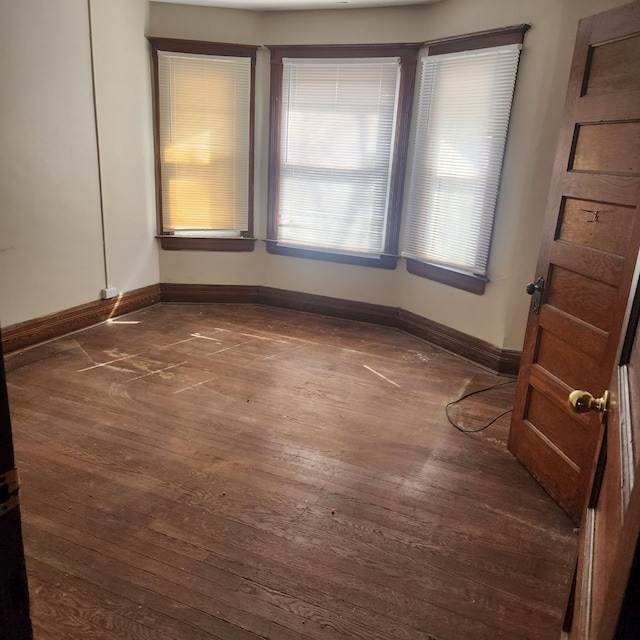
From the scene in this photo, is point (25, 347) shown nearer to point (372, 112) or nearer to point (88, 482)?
point (88, 482)

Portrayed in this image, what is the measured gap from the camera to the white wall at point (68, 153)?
352 cm

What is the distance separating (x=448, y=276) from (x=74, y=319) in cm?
304

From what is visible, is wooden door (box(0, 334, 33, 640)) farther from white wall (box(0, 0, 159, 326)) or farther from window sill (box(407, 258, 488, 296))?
window sill (box(407, 258, 488, 296))

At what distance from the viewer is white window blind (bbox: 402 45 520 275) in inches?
145

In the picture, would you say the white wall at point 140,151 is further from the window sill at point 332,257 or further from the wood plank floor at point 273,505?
the wood plank floor at point 273,505

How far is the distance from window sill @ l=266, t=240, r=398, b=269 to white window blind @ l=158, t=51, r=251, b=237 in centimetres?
39

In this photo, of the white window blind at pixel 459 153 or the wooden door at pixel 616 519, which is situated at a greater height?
the white window blind at pixel 459 153

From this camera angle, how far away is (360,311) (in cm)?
492

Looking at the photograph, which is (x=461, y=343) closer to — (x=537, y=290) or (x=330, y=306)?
(x=330, y=306)

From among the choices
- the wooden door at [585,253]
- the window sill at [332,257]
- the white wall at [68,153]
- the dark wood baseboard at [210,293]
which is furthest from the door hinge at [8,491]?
the dark wood baseboard at [210,293]

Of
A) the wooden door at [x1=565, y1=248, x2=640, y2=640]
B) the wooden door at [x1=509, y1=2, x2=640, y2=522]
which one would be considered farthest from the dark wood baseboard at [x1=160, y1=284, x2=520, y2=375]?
the wooden door at [x1=565, y1=248, x2=640, y2=640]

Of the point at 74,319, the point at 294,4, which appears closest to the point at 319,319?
the point at 74,319

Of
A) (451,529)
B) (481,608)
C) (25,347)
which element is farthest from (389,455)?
(25,347)

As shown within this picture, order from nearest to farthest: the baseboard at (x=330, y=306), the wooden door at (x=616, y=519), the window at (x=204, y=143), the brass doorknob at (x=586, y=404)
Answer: the wooden door at (x=616, y=519)
the brass doorknob at (x=586, y=404)
the window at (x=204, y=143)
the baseboard at (x=330, y=306)
